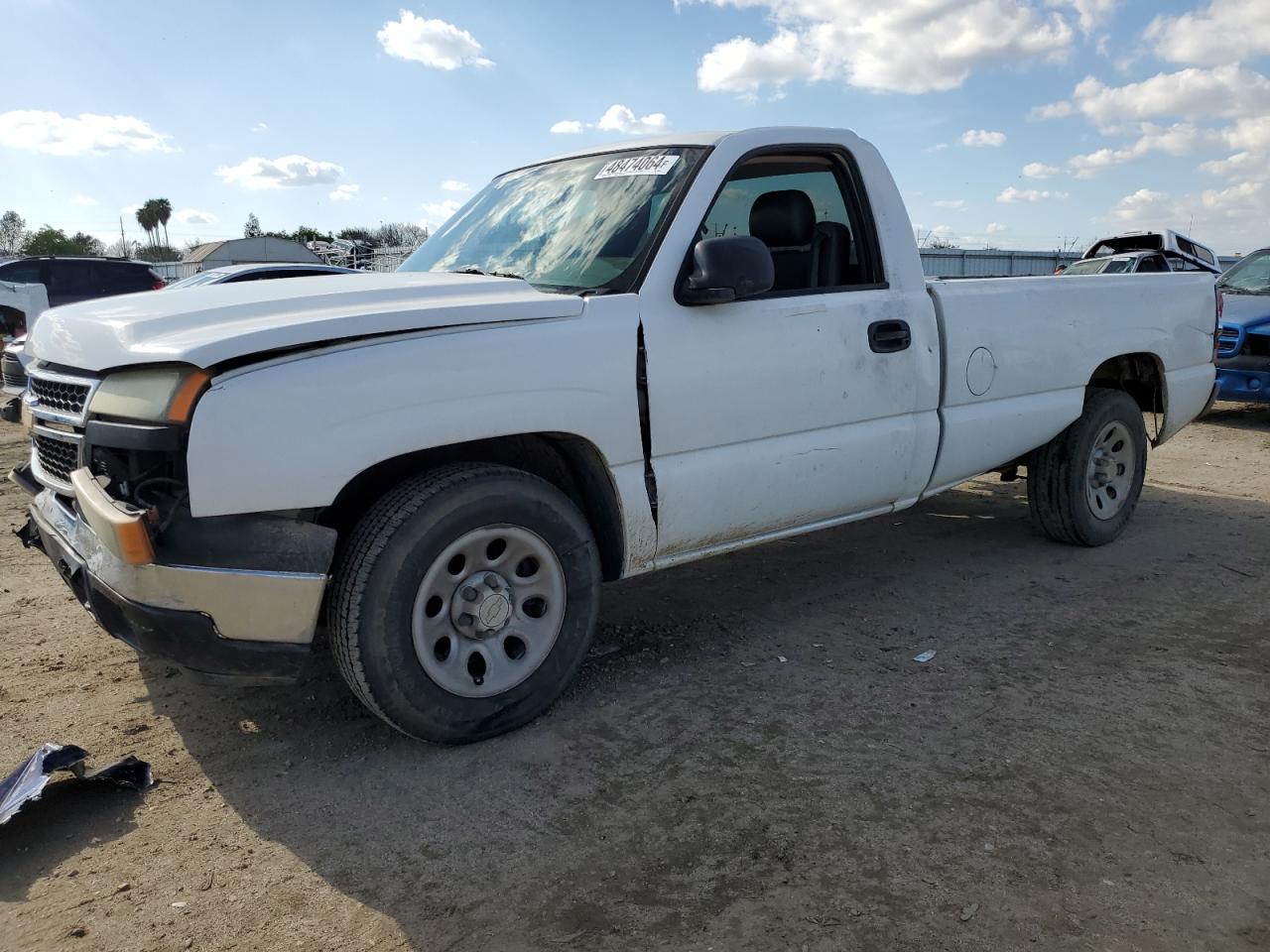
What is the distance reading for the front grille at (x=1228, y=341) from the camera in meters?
10.1

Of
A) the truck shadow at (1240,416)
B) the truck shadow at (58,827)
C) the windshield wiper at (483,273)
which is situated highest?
the windshield wiper at (483,273)

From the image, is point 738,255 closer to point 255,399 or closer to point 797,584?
point 255,399

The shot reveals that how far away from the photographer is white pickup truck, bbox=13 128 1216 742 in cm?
269

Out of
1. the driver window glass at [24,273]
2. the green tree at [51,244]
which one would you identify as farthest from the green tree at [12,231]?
the driver window glass at [24,273]

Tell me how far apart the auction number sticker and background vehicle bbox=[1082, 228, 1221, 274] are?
516 inches

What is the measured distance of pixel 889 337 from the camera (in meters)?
4.07

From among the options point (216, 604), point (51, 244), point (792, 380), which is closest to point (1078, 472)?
point (792, 380)

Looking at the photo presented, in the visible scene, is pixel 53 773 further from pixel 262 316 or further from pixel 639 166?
pixel 639 166

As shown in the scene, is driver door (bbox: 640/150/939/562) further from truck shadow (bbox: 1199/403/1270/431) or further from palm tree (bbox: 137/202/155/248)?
palm tree (bbox: 137/202/155/248)

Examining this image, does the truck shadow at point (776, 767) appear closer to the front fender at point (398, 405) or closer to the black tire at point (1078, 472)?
the black tire at point (1078, 472)

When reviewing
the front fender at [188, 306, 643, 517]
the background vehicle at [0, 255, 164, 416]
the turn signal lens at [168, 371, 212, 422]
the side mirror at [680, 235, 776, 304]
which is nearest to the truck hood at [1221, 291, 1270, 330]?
→ the side mirror at [680, 235, 776, 304]

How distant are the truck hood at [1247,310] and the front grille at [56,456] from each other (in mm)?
10369

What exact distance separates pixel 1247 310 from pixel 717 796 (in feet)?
32.9

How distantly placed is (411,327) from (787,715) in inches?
72.4
